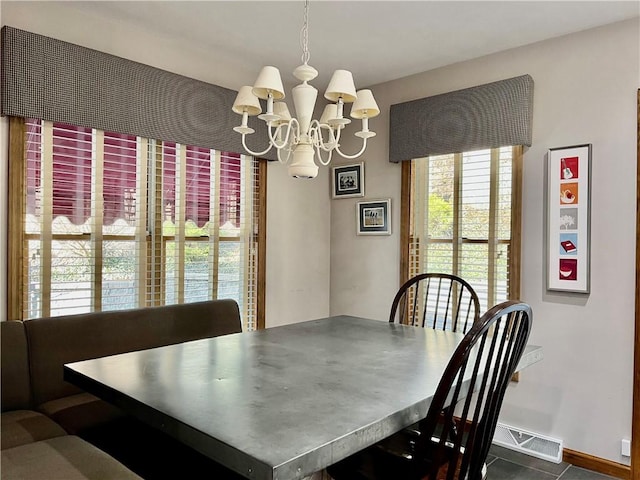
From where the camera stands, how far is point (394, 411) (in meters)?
1.20

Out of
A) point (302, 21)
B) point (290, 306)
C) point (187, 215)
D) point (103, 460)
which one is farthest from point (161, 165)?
point (103, 460)

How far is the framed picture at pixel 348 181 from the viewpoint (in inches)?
150

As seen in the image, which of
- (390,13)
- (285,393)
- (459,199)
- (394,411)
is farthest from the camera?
(459,199)


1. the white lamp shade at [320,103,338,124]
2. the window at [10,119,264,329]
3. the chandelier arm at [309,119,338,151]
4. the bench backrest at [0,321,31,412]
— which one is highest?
the white lamp shade at [320,103,338,124]

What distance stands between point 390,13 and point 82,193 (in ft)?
6.48

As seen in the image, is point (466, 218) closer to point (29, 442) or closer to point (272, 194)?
point (272, 194)

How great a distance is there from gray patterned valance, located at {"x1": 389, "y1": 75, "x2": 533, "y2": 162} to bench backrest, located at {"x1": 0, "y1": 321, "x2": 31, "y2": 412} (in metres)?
2.61

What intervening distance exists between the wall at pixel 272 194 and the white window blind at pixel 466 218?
2.85ft

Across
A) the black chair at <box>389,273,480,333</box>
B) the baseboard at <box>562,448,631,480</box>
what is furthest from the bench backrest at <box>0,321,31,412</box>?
the baseboard at <box>562,448,631,480</box>

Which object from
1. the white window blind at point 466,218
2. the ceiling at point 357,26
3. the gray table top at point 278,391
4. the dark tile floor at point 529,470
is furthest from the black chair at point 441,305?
the ceiling at point 357,26

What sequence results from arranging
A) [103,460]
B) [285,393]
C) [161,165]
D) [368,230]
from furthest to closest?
1. [368,230]
2. [161,165]
3. [103,460]
4. [285,393]

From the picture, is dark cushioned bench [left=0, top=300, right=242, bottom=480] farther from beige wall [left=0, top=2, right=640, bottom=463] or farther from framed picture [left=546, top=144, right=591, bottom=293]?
framed picture [left=546, top=144, right=591, bottom=293]

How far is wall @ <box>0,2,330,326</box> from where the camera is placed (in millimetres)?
2408

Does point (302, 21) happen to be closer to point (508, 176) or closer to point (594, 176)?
point (508, 176)
